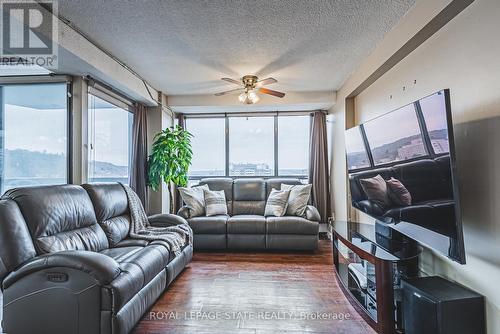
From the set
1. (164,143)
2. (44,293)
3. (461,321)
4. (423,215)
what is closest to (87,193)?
(44,293)

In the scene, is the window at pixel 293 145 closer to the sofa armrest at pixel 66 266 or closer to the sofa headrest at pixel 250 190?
the sofa headrest at pixel 250 190

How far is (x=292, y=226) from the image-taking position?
379 cm

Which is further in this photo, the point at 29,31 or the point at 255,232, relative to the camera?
the point at 255,232

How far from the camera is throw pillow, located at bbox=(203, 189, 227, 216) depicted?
13.9ft

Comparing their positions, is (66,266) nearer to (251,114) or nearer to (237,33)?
(237,33)

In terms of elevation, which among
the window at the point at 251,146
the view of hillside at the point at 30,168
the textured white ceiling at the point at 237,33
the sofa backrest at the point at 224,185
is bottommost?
the sofa backrest at the point at 224,185

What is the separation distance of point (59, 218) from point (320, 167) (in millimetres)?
3919

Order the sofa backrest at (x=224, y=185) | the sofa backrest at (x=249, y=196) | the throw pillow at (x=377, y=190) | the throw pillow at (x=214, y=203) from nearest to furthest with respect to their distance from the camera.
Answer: the throw pillow at (x=377, y=190)
the throw pillow at (x=214, y=203)
the sofa backrest at (x=249, y=196)
the sofa backrest at (x=224, y=185)

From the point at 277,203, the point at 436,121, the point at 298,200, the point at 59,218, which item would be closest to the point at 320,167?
the point at 298,200

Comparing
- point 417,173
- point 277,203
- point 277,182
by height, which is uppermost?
point 417,173

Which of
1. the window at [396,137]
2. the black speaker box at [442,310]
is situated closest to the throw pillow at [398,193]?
the window at [396,137]

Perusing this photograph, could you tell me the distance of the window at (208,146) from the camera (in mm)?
5227

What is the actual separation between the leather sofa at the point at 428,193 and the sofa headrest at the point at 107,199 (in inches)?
105

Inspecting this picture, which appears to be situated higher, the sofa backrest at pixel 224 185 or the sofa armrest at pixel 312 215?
the sofa backrest at pixel 224 185
